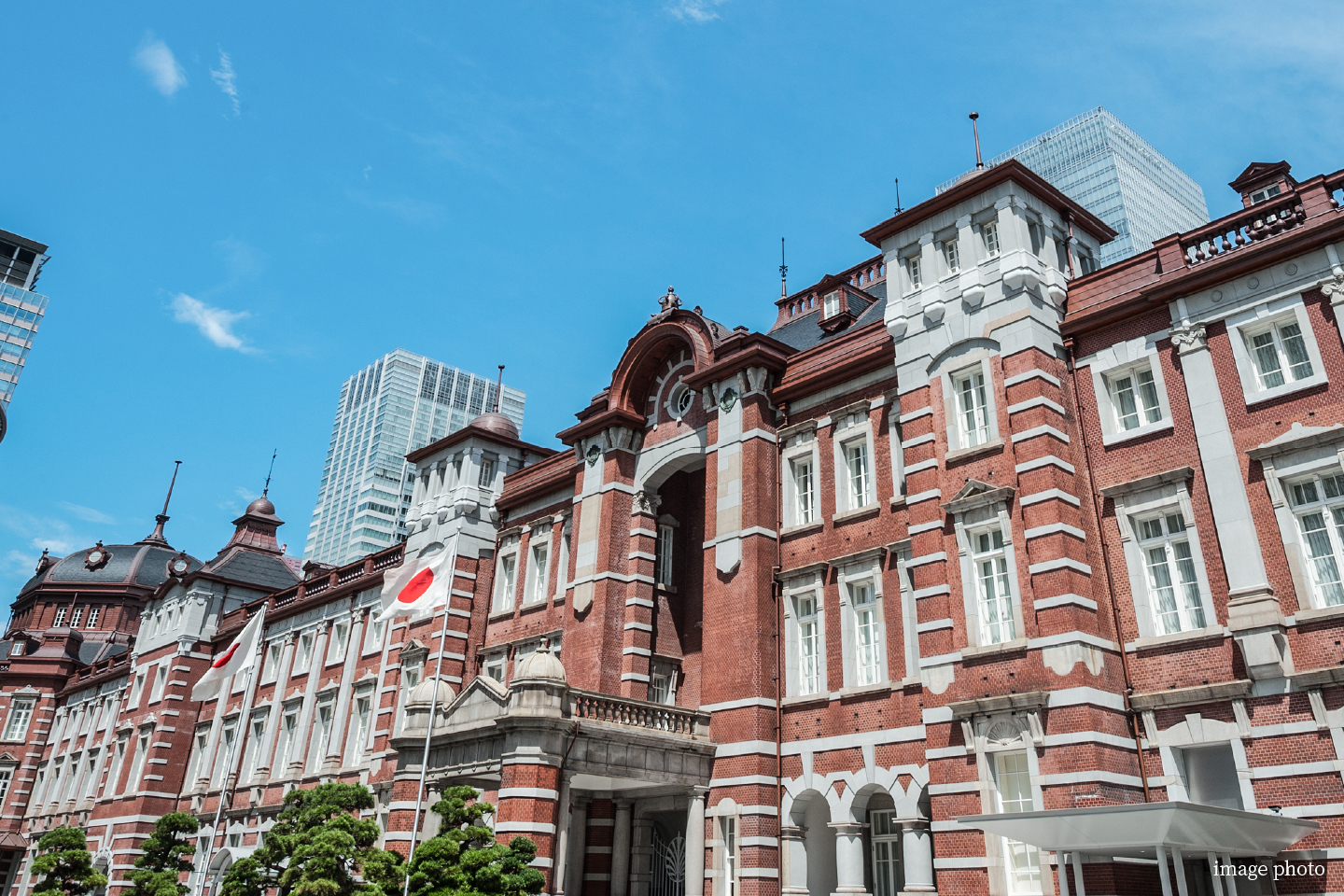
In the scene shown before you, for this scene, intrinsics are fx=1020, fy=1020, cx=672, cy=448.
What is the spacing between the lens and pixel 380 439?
154250 millimetres

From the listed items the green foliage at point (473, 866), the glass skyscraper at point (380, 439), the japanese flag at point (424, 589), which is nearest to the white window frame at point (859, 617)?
the green foliage at point (473, 866)

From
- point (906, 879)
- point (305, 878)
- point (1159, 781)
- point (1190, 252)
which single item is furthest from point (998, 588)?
point (305, 878)

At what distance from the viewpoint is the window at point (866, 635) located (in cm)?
2150

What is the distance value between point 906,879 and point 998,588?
5719 mm

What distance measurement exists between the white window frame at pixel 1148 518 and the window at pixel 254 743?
113 feet

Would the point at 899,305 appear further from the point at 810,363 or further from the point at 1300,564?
the point at 1300,564

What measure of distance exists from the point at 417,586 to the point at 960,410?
13.4m

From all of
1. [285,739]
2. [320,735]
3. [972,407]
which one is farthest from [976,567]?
[285,739]

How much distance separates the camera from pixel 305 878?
22.0 m

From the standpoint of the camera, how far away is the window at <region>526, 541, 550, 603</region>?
101 ft

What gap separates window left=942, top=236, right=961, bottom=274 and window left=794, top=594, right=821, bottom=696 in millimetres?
7898

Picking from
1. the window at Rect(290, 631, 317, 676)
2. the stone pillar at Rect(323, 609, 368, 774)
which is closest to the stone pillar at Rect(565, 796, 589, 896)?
the stone pillar at Rect(323, 609, 368, 774)

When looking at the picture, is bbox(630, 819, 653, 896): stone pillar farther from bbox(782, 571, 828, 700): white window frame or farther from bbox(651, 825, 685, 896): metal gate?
bbox(782, 571, 828, 700): white window frame

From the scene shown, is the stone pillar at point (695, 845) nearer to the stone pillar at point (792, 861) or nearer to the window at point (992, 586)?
the stone pillar at point (792, 861)
